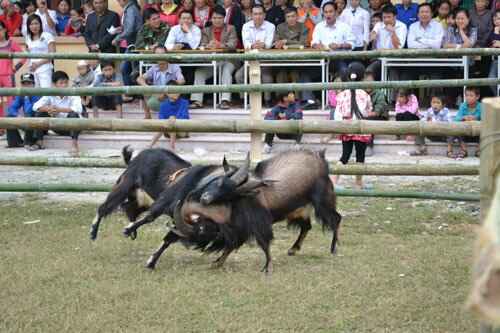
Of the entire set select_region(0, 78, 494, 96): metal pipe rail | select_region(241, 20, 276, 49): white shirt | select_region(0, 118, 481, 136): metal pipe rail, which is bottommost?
select_region(0, 118, 481, 136): metal pipe rail

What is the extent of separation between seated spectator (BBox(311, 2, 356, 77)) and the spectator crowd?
0.01 meters

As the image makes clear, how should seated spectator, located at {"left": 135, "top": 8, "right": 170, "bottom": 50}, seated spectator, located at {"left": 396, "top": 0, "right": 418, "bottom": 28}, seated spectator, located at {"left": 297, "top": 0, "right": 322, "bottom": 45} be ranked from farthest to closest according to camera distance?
seated spectator, located at {"left": 135, "top": 8, "right": 170, "bottom": 50} < seated spectator, located at {"left": 297, "top": 0, "right": 322, "bottom": 45} < seated spectator, located at {"left": 396, "top": 0, "right": 418, "bottom": 28}

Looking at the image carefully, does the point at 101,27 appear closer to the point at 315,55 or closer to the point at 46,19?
the point at 46,19

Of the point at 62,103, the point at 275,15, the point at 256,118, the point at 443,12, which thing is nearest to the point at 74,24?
the point at 62,103

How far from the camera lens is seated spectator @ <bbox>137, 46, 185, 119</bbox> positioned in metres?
12.9

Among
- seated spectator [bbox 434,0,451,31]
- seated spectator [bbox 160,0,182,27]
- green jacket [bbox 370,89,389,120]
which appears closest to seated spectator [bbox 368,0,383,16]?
seated spectator [bbox 434,0,451,31]

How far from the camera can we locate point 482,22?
1242cm

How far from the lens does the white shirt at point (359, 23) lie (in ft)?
42.4

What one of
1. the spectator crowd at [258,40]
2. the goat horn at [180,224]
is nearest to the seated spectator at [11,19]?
the spectator crowd at [258,40]

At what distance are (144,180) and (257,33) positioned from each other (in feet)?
21.1

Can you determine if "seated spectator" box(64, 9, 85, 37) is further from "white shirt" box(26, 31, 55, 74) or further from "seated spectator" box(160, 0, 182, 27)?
"seated spectator" box(160, 0, 182, 27)

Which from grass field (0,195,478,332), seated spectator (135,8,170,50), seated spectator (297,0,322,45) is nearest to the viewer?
grass field (0,195,478,332)

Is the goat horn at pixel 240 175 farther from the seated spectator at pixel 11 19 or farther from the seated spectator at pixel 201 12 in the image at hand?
Answer: the seated spectator at pixel 11 19

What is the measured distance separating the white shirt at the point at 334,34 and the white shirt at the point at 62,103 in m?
3.55
